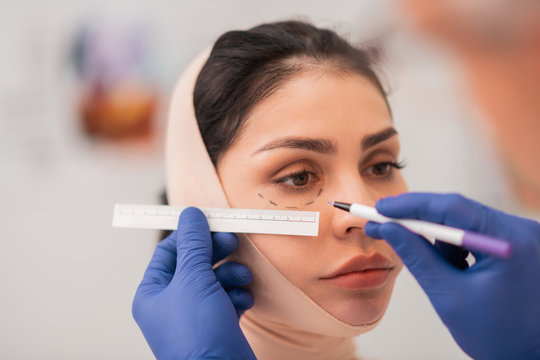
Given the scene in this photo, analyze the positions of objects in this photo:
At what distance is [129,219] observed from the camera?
97 centimetres

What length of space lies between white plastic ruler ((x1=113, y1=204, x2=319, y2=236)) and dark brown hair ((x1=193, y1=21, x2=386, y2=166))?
0.50 feet

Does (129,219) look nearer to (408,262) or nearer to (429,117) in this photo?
(408,262)

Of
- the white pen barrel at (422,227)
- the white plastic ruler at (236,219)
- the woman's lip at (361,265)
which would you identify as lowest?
the woman's lip at (361,265)

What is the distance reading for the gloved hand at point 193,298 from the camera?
77 cm

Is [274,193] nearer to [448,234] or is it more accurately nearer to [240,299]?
[240,299]

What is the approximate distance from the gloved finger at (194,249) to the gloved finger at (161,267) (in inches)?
2.2

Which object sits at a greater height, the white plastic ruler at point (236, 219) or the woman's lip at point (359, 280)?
the white plastic ruler at point (236, 219)

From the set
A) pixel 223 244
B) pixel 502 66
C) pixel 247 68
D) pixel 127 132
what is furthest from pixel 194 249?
pixel 502 66

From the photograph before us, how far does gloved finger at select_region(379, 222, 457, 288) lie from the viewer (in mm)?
717

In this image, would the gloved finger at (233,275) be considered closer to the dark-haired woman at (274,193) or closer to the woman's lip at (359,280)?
the dark-haired woman at (274,193)

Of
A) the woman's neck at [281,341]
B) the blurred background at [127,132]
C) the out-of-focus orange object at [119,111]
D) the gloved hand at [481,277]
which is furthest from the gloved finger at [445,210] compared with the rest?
the out-of-focus orange object at [119,111]

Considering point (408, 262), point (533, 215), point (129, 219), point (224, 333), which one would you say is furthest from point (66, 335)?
point (533, 215)

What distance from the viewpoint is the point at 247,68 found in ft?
3.21

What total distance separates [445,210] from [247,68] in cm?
56
